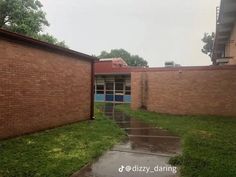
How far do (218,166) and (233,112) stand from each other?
9108 millimetres

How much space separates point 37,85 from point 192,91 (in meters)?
9.27

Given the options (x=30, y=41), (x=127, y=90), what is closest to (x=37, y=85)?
(x=30, y=41)

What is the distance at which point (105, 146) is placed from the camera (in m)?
6.53

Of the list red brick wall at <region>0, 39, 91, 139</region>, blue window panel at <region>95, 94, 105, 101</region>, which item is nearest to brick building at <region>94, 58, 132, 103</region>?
blue window panel at <region>95, 94, 105, 101</region>

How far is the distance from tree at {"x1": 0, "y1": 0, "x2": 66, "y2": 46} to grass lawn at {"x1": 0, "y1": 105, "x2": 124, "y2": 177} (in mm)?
15710

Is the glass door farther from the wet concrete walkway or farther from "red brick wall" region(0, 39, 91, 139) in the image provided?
the wet concrete walkway

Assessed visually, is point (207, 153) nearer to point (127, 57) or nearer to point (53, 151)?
point (53, 151)

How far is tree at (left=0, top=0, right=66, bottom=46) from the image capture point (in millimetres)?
21109

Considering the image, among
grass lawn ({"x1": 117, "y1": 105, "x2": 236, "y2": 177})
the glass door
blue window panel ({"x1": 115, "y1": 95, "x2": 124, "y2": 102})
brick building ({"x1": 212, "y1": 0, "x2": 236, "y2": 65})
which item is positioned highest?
brick building ({"x1": 212, "y1": 0, "x2": 236, "y2": 65})

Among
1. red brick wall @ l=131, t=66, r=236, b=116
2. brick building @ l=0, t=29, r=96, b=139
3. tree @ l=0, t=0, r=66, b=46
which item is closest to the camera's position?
brick building @ l=0, t=29, r=96, b=139

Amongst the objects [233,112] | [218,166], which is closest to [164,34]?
[233,112]

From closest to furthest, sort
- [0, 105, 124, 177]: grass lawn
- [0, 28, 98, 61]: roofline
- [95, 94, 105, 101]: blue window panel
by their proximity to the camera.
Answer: [0, 105, 124, 177]: grass lawn < [0, 28, 98, 61]: roofline < [95, 94, 105, 101]: blue window panel

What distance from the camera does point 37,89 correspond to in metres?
8.21

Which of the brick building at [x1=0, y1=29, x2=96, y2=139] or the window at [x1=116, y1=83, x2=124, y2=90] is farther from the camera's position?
the window at [x1=116, y1=83, x2=124, y2=90]
